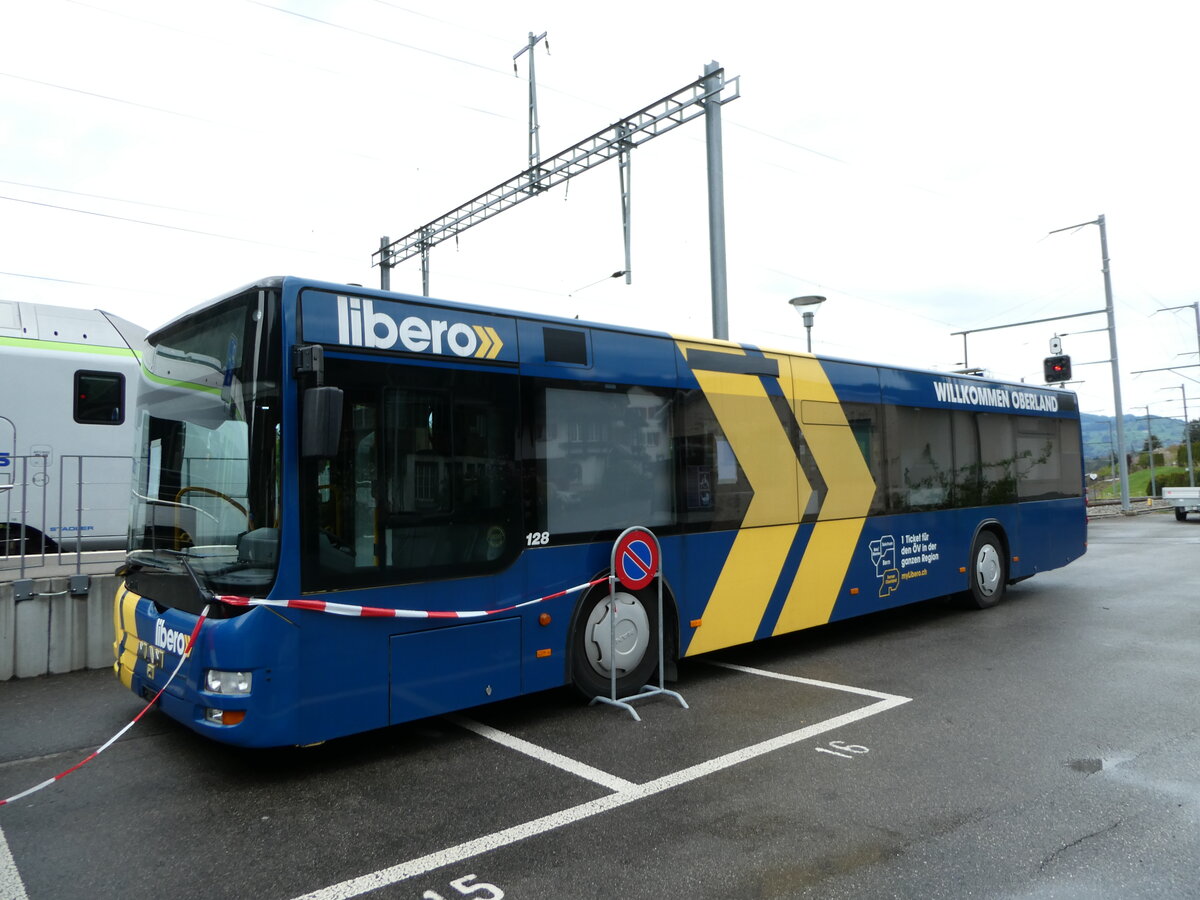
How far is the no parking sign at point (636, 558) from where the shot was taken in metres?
5.77

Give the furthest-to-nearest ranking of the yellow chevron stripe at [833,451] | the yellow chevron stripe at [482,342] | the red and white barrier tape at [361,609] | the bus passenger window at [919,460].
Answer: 1. the bus passenger window at [919,460]
2. the yellow chevron stripe at [833,451]
3. the yellow chevron stripe at [482,342]
4. the red and white barrier tape at [361,609]

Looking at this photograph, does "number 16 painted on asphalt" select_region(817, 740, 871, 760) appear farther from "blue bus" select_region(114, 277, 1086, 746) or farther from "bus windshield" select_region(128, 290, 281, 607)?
"bus windshield" select_region(128, 290, 281, 607)

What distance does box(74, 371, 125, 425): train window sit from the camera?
1141 centimetres

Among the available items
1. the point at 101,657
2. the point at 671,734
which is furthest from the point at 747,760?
the point at 101,657

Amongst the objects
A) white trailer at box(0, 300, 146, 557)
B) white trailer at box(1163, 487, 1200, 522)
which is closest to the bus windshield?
white trailer at box(0, 300, 146, 557)

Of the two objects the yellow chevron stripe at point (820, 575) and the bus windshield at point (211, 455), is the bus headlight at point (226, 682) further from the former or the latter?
the yellow chevron stripe at point (820, 575)

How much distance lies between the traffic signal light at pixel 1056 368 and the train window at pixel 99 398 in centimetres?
2210

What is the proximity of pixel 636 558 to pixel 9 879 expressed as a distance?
3883 mm

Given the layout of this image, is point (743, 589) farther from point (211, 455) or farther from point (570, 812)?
point (211, 455)

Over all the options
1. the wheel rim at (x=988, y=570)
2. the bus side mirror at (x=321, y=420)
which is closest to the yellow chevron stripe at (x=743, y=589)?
the bus side mirror at (x=321, y=420)

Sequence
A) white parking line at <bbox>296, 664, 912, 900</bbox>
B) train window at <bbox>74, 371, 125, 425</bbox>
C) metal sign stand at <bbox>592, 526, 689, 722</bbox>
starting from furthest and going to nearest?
1. train window at <bbox>74, 371, 125, 425</bbox>
2. metal sign stand at <bbox>592, 526, 689, 722</bbox>
3. white parking line at <bbox>296, 664, 912, 900</bbox>

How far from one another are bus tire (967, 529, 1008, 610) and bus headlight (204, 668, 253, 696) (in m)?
8.66

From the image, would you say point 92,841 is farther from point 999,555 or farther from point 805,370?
point 999,555

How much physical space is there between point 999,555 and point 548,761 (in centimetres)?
810
